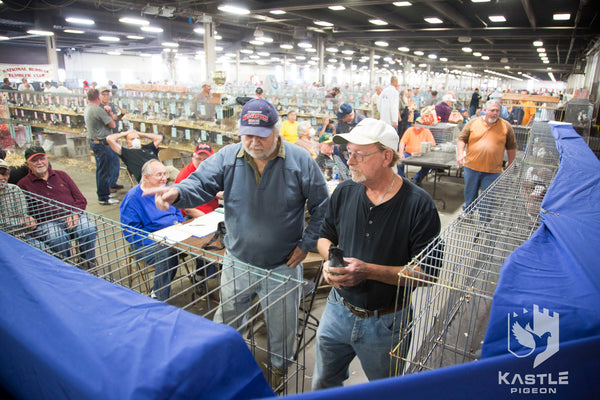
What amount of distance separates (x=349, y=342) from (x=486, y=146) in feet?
12.6

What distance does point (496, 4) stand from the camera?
33.5ft

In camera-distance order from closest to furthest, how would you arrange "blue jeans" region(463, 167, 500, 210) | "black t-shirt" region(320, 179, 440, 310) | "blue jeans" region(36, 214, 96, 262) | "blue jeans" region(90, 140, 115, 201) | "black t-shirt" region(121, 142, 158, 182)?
"black t-shirt" region(320, 179, 440, 310)
"blue jeans" region(36, 214, 96, 262)
"blue jeans" region(463, 167, 500, 210)
"black t-shirt" region(121, 142, 158, 182)
"blue jeans" region(90, 140, 115, 201)

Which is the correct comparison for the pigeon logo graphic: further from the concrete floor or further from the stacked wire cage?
the concrete floor

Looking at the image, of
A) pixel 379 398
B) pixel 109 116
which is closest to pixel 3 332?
pixel 379 398

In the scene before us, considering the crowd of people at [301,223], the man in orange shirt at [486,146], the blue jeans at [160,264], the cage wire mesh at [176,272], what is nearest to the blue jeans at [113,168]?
the crowd of people at [301,223]

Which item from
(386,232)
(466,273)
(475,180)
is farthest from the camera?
(475,180)

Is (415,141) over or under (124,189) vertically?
→ over

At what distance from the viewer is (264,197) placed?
2.29 metres

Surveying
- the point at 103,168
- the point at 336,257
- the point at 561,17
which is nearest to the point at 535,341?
the point at 336,257

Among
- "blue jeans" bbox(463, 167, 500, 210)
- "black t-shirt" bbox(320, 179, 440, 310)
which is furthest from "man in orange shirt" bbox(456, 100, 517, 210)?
"black t-shirt" bbox(320, 179, 440, 310)

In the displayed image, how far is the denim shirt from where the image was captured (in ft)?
7.53

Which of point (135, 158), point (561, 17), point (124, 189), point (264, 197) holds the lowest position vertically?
point (124, 189)

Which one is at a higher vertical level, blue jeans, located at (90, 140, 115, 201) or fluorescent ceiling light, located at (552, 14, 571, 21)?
fluorescent ceiling light, located at (552, 14, 571, 21)

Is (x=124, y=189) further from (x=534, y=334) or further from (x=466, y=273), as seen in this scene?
(x=534, y=334)
